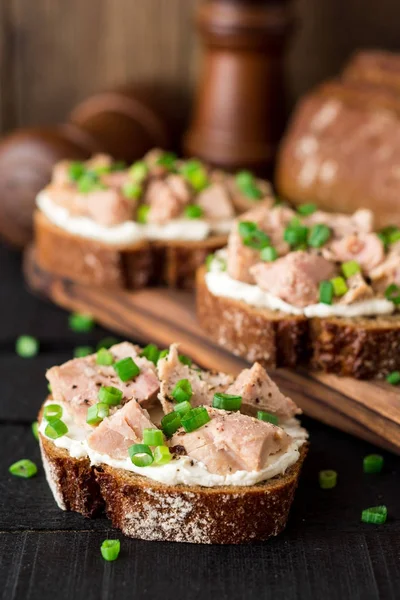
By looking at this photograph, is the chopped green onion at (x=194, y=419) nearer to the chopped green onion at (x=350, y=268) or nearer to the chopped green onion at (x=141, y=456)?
the chopped green onion at (x=141, y=456)

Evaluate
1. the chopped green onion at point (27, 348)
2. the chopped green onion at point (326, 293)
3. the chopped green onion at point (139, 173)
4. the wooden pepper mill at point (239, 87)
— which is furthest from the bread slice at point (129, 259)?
the wooden pepper mill at point (239, 87)

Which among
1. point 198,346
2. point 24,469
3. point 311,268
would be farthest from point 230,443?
point 198,346

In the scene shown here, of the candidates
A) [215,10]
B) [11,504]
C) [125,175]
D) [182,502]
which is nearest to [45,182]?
[125,175]

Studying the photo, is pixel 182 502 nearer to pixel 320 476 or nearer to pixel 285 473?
pixel 285 473

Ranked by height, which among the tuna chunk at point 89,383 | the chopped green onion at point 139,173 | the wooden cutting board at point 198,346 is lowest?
the wooden cutting board at point 198,346

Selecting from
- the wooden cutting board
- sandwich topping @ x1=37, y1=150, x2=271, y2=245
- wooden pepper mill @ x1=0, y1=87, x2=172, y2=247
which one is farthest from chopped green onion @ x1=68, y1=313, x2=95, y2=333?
wooden pepper mill @ x1=0, y1=87, x2=172, y2=247

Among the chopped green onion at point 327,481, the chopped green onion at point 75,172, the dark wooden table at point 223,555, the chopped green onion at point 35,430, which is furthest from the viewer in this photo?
the chopped green onion at point 75,172
